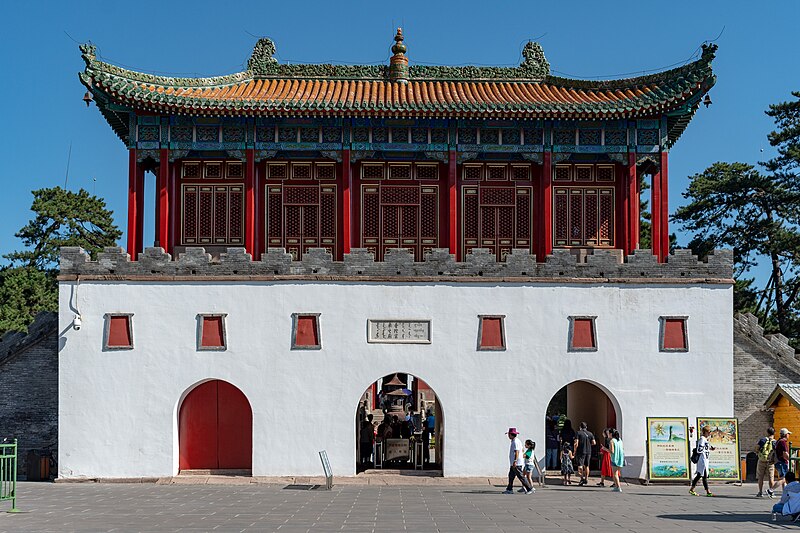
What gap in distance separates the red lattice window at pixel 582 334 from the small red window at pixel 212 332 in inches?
298

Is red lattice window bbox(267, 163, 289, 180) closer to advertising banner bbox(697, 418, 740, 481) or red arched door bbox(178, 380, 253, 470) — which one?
red arched door bbox(178, 380, 253, 470)

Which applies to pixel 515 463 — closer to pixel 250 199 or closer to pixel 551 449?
pixel 551 449

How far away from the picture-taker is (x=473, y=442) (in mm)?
21562

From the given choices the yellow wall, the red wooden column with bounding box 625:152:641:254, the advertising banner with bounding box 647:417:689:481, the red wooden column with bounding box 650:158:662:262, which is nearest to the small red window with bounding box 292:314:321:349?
the advertising banner with bounding box 647:417:689:481

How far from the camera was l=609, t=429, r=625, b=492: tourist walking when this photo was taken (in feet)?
66.5

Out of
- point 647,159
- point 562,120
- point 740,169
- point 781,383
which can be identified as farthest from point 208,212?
point 740,169

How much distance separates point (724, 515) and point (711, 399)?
18.4ft

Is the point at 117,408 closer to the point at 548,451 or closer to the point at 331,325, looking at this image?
the point at 331,325

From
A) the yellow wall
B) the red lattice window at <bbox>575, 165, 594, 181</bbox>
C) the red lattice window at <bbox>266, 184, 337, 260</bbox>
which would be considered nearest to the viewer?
the yellow wall

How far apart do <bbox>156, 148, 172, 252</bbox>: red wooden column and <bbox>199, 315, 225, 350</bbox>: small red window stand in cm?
287

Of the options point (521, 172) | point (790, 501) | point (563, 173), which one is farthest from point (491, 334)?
point (790, 501)

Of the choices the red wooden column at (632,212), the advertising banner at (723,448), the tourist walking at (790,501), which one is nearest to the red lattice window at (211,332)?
the red wooden column at (632,212)

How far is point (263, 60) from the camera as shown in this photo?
27266 mm

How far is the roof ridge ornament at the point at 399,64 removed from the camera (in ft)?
87.8
